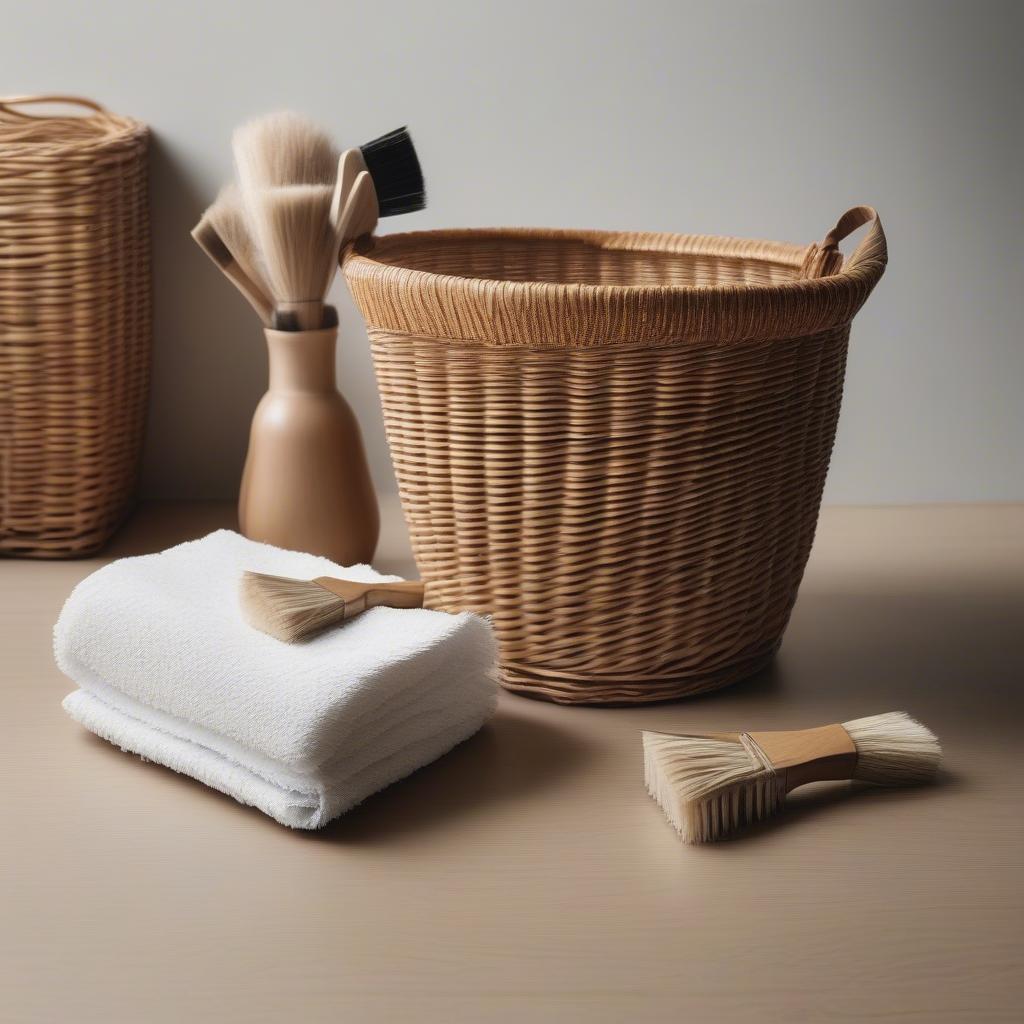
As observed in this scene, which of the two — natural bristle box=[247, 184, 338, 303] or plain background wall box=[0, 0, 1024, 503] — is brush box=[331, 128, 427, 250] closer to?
natural bristle box=[247, 184, 338, 303]

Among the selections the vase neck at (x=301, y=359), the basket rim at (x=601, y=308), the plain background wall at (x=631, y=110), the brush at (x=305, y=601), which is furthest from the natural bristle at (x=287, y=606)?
the plain background wall at (x=631, y=110)

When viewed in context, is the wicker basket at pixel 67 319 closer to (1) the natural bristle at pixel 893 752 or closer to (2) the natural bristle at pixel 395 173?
(2) the natural bristle at pixel 395 173

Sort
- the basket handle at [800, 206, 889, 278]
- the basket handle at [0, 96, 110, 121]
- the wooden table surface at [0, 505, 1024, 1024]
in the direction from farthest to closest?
1. the basket handle at [0, 96, 110, 121]
2. the basket handle at [800, 206, 889, 278]
3. the wooden table surface at [0, 505, 1024, 1024]

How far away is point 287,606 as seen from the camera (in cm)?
71

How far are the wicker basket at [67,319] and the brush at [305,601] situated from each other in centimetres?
36

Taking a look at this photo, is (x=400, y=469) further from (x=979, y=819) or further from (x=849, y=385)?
(x=849, y=385)

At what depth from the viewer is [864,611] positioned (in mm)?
978

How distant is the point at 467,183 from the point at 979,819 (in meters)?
0.71

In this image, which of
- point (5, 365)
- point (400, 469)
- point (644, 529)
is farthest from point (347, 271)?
point (5, 365)

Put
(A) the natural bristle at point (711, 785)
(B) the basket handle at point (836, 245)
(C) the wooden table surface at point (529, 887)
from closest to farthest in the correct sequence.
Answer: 1. (C) the wooden table surface at point (529, 887)
2. (A) the natural bristle at point (711, 785)
3. (B) the basket handle at point (836, 245)

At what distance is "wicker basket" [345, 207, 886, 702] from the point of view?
71 cm

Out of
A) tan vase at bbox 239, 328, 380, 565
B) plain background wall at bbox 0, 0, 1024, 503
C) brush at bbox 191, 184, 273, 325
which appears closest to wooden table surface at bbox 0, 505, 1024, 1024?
tan vase at bbox 239, 328, 380, 565

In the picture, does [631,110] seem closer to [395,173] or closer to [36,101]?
[395,173]

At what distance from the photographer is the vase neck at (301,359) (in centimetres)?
97
